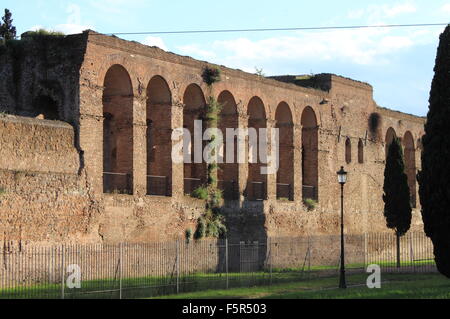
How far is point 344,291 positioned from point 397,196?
42.9 ft

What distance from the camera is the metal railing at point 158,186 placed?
1244 inches

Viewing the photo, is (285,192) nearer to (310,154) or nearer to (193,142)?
(310,154)

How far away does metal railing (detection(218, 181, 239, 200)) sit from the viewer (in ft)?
115

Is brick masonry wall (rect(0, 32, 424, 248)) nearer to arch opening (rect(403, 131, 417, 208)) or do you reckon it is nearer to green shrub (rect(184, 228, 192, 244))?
green shrub (rect(184, 228, 192, 244))

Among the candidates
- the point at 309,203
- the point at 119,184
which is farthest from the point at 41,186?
the point at 309,203

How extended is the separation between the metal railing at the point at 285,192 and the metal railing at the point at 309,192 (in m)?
1.64

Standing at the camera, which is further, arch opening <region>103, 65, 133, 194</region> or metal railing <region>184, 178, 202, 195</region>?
metal railing <region>184, 178, 202, 195</region>

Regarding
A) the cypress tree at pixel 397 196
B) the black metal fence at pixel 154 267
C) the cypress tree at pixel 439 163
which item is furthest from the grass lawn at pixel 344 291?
the cypress tree at pixel 397 196

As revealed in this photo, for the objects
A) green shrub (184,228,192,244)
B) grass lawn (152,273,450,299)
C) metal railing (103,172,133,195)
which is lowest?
grass lawn (152,273,450,299)

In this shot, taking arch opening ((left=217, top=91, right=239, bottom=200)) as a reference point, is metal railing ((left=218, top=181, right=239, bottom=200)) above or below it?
below

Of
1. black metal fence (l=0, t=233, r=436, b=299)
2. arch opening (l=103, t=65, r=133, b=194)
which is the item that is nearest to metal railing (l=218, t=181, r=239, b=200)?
black metal fence (l=0, t=233, r=436, b=299)

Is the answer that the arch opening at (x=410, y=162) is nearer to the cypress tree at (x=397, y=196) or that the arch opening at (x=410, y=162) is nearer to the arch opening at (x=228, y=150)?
the cypress tree at (x=397, y=196)

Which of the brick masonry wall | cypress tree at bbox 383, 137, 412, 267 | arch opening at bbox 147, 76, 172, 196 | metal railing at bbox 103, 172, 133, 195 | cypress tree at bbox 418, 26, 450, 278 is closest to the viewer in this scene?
cypress tree at bbox 418, 26, 450, 278
